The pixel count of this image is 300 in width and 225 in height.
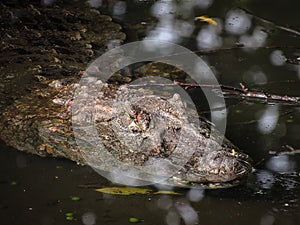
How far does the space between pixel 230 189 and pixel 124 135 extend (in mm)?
834

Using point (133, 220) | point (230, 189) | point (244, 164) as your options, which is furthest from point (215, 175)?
point (133, 220)

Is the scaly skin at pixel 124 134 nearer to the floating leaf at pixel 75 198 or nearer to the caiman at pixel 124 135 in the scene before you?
the caiman at pixel 124 135

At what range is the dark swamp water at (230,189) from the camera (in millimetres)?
3318

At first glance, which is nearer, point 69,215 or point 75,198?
point 69,215

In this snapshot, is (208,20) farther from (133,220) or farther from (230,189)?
(133,220)

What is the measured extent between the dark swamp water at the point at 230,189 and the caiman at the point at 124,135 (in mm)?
104

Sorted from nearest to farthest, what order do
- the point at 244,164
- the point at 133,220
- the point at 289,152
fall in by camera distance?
the point at 133,220 → the point at 244,164 → the point at 289,152

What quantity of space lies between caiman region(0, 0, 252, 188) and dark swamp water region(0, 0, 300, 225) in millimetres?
104

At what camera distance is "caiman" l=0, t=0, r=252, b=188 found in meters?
3.48

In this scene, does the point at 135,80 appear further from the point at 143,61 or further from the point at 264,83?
the point at 264,83

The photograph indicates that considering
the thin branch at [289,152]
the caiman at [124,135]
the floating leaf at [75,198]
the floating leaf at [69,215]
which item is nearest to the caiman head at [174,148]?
the caiman at [124,135]

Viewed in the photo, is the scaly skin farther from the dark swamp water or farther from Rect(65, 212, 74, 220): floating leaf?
Rect(65, 212, 74, 220): floating leaf

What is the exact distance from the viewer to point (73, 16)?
19.1ft

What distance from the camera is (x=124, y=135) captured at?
361 cm
